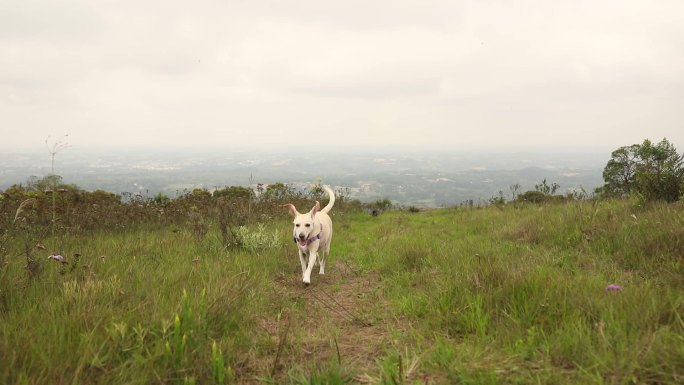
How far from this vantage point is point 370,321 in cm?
400

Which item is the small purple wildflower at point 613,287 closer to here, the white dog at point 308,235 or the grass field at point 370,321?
the grass field at point 370,321

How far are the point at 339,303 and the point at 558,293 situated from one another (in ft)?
8.73

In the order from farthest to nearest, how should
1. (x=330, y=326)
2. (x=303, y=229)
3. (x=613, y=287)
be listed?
(x=303, y=229) → (x=330, y=326) → (x=613, y=287)

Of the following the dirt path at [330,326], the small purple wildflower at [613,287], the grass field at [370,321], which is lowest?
the dirt path at [330,326]

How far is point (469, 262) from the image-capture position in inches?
200

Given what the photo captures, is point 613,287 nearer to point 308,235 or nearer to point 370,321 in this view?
point 370,321

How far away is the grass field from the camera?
7.86 ft

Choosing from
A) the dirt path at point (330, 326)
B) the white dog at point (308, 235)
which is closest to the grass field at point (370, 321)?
the dirt path at point (330, 326)

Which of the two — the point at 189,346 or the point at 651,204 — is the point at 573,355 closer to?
the point at 189,346

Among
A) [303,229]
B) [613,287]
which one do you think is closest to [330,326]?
[303,229]

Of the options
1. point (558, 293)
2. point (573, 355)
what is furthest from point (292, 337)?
point (558, 293)

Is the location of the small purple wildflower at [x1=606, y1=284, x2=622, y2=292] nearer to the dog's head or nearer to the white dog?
the white dog

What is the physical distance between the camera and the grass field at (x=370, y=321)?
2.39 meters

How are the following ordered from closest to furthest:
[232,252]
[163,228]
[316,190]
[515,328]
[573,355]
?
[573,355] → [515,328] → [232,252] → [163,228] → [316,190]
